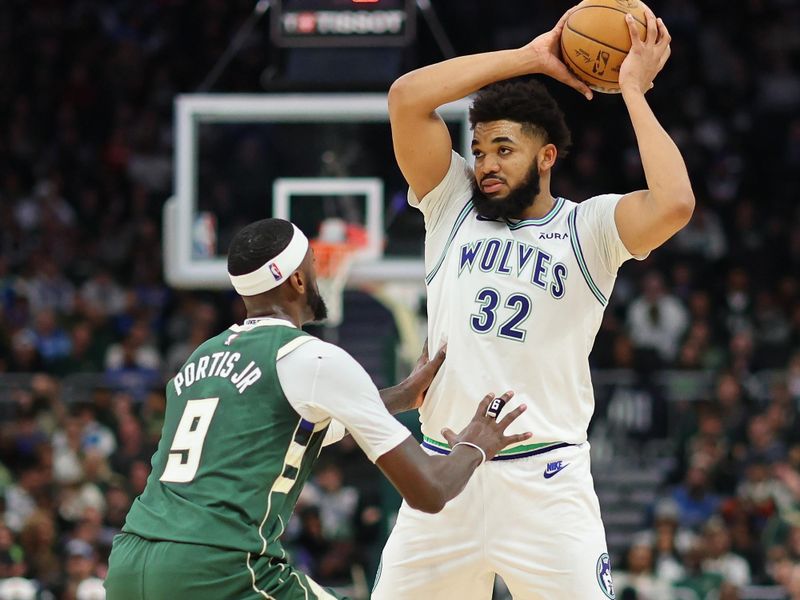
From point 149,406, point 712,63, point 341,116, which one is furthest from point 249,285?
point 712,63

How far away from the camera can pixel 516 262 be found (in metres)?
5.70

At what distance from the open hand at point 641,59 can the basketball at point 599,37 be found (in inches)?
1.2

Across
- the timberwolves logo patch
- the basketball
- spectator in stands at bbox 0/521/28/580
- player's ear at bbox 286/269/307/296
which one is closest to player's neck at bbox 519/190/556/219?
the basketball

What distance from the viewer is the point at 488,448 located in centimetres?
517

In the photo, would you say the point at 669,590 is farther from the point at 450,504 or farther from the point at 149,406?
the point at 450,504

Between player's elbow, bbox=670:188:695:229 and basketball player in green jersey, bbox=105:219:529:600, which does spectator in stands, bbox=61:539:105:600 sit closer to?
basketball player in green jersey, bbox=105:219:529:600

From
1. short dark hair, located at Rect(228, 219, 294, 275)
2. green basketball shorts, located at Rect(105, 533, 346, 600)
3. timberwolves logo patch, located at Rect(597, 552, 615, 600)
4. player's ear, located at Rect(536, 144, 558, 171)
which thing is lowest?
timberwolves logo patch, located at Rect(597, 552, 615, 600)

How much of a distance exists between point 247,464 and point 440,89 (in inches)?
72.0

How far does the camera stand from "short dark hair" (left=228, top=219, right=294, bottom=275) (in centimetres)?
509

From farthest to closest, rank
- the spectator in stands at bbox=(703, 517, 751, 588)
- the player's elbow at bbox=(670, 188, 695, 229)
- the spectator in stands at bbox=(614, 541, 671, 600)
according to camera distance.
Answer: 1. the spectator in stands at bbox=(703, 517, 751, 588)
2. the spectator in stands at bbox=(614, 541, 671, 600)
3. the player's elbow at bbox=(670, 188, 695, 229)

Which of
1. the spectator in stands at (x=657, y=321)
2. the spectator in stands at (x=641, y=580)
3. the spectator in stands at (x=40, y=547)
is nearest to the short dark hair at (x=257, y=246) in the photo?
the spectator in stands at (x=40, y=547)

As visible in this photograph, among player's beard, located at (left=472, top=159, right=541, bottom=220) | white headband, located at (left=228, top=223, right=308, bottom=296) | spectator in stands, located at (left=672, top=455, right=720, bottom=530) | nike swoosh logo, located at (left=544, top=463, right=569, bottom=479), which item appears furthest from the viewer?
→ spectator in stands, located at (left=672, top=455, right=720, bottom=530)

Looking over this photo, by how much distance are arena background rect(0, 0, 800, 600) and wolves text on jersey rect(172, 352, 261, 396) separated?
5.69 meters

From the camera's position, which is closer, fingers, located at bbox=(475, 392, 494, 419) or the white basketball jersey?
fingers, located at bbox=(475, 392, 494, 419)
